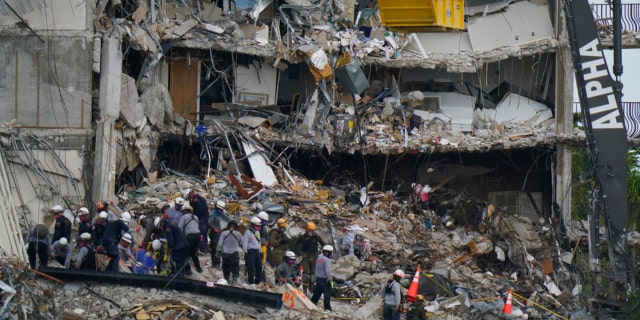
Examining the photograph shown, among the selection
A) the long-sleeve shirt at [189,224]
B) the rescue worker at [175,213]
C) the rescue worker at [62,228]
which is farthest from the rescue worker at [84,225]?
the long-sleeve shirt at [189,224]

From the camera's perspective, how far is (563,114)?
121 feet

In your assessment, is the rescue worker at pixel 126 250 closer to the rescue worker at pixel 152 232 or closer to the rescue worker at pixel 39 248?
the rescue worker at pixel 152 232

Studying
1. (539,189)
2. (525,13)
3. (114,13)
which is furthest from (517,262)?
(114,13)

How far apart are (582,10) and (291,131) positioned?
788 centimetres

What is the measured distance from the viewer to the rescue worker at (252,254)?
26.0 m

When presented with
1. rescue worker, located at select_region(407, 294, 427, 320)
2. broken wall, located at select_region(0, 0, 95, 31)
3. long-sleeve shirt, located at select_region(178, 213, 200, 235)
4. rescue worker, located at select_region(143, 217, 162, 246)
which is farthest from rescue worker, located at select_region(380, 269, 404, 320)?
broken wall, located at select_region(0, 0, 95, 31)

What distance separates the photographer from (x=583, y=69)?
3003 cm

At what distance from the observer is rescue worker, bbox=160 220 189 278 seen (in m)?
25.5

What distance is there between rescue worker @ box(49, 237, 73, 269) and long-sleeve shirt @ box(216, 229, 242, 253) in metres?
2.42

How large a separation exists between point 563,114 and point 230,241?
13.3 metres

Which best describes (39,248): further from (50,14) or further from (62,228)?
(50,14)

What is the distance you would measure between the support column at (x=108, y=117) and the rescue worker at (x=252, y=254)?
585 centimetres

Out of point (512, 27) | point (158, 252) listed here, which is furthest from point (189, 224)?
point (512, 27)

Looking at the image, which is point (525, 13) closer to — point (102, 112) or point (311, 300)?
point (102, 112)
